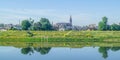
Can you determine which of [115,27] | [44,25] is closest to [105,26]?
[115,27]

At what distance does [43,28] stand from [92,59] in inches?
1791

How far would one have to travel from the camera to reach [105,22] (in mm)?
67062

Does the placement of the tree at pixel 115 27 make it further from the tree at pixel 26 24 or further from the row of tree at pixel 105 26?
the tree at pixel 26 24

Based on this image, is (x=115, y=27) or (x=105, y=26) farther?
(x=115, y=27)

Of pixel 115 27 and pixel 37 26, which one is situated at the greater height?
pixel 37 26

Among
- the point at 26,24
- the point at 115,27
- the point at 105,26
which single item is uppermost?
the point at 26,24

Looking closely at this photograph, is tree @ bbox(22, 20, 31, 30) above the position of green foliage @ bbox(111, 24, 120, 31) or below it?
above

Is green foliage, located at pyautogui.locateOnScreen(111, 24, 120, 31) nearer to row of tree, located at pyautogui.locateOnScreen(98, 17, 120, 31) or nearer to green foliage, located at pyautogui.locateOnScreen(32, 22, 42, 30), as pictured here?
row of tree, located at pyautogui.locateOnScreen(98, 17, 120, 31)

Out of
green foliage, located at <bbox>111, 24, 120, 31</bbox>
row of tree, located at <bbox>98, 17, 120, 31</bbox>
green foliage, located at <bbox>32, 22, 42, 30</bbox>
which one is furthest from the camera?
green foliage, located at <bbox>111, 24, 120, 31</bbox>

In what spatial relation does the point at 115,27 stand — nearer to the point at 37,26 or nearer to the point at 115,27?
the point at 115,27

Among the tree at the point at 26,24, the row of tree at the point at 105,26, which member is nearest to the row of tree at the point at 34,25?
the tree at the point at 26,24

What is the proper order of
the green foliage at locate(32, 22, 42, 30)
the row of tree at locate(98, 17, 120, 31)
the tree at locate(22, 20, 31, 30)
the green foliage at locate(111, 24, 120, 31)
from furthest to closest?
1. the green foliage at locate(111, 24, 120, 31)
2. the row of tree at locate(98, 17, 120, 31)
3. the tree at locate(22, 20, 31, 30)
4. the green foliage at locate(32, 22, 42, 30)

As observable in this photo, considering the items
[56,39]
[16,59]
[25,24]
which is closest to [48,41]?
[56,39]

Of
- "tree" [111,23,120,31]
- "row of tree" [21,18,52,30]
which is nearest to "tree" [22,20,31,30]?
"row of tree" [21,18,52,30]
